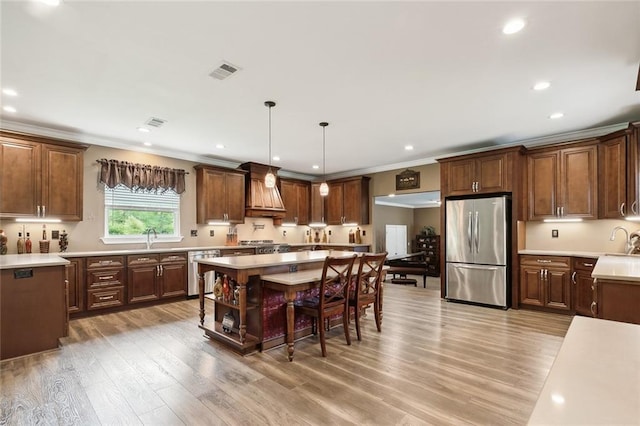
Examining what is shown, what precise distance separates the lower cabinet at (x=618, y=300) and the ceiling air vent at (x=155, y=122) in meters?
5.09

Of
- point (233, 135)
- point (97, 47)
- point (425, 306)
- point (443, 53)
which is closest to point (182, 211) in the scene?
point (233, 135)

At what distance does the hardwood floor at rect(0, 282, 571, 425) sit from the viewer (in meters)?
2.22

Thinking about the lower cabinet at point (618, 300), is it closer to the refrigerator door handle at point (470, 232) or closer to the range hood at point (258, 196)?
the refrigerator door handle at point (470, 232)

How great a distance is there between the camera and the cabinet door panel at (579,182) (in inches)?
181

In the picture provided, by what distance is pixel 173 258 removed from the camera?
5.57m

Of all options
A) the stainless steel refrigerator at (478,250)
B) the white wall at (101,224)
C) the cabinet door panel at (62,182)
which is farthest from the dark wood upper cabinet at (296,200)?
the cabinet door panel at (62,182)

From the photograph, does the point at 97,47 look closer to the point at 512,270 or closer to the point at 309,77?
the point at 309,77

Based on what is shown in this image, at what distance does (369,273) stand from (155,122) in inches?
140

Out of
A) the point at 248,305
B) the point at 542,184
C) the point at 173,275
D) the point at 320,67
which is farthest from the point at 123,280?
the point at 542,184

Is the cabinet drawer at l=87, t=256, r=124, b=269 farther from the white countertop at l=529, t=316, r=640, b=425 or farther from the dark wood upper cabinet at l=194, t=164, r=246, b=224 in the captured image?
the white countertop at l=529, t=316, r=640, b=425

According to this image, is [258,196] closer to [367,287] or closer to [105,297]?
[105,297]

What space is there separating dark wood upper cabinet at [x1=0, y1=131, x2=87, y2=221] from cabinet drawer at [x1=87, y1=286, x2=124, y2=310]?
1158 mm

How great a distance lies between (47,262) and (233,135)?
2.87 meters

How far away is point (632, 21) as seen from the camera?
2.30 metres
